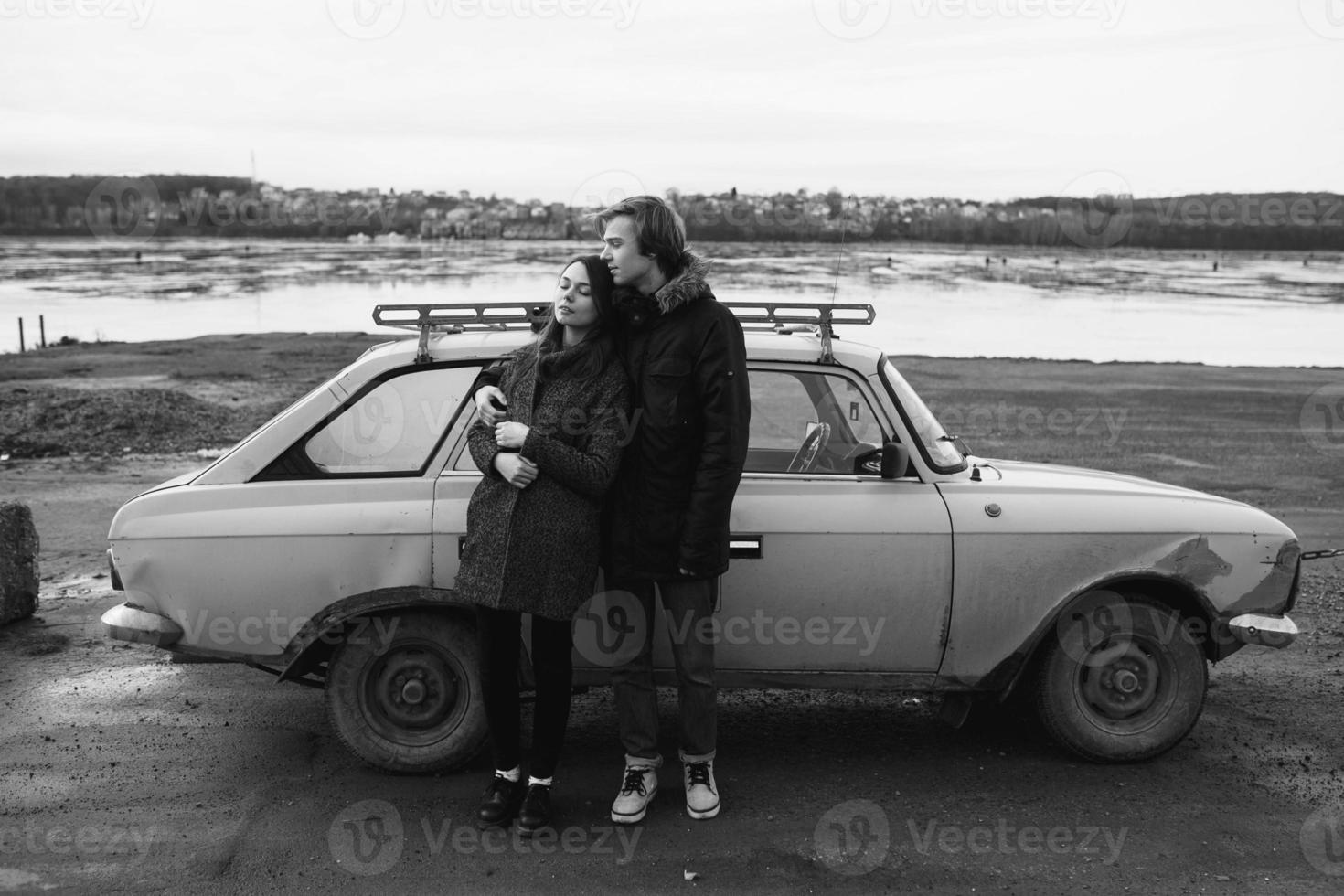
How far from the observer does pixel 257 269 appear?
6544cm

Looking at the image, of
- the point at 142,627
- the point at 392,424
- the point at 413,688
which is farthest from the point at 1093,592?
the point at 142,627

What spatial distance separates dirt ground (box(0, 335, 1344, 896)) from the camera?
4230 mm

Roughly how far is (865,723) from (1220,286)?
5945 cm

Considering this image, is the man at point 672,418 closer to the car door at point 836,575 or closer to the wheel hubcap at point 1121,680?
the car door at point 836,575

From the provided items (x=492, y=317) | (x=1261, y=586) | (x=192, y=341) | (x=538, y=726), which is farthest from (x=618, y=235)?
(x=192, y=341)

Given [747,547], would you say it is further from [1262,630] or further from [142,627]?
[142,627]

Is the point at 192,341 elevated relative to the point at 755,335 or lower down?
lower down

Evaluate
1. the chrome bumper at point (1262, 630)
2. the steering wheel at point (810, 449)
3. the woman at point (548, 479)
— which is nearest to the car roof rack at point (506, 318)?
the steering wheel at point (810, 449)

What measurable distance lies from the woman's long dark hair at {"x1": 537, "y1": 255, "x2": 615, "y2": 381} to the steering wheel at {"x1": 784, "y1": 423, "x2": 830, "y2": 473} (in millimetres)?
1110

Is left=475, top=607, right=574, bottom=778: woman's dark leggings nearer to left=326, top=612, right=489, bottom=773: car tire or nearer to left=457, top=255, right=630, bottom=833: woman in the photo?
left=457, top=255, right=630, bottom=833: woman

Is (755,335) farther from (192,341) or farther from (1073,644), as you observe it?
(192,341)

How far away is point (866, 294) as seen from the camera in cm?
4547

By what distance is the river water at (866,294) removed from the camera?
32.0 metres

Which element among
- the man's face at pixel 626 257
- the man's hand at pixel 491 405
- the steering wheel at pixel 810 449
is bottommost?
the steering wheel at pixel 810 449
